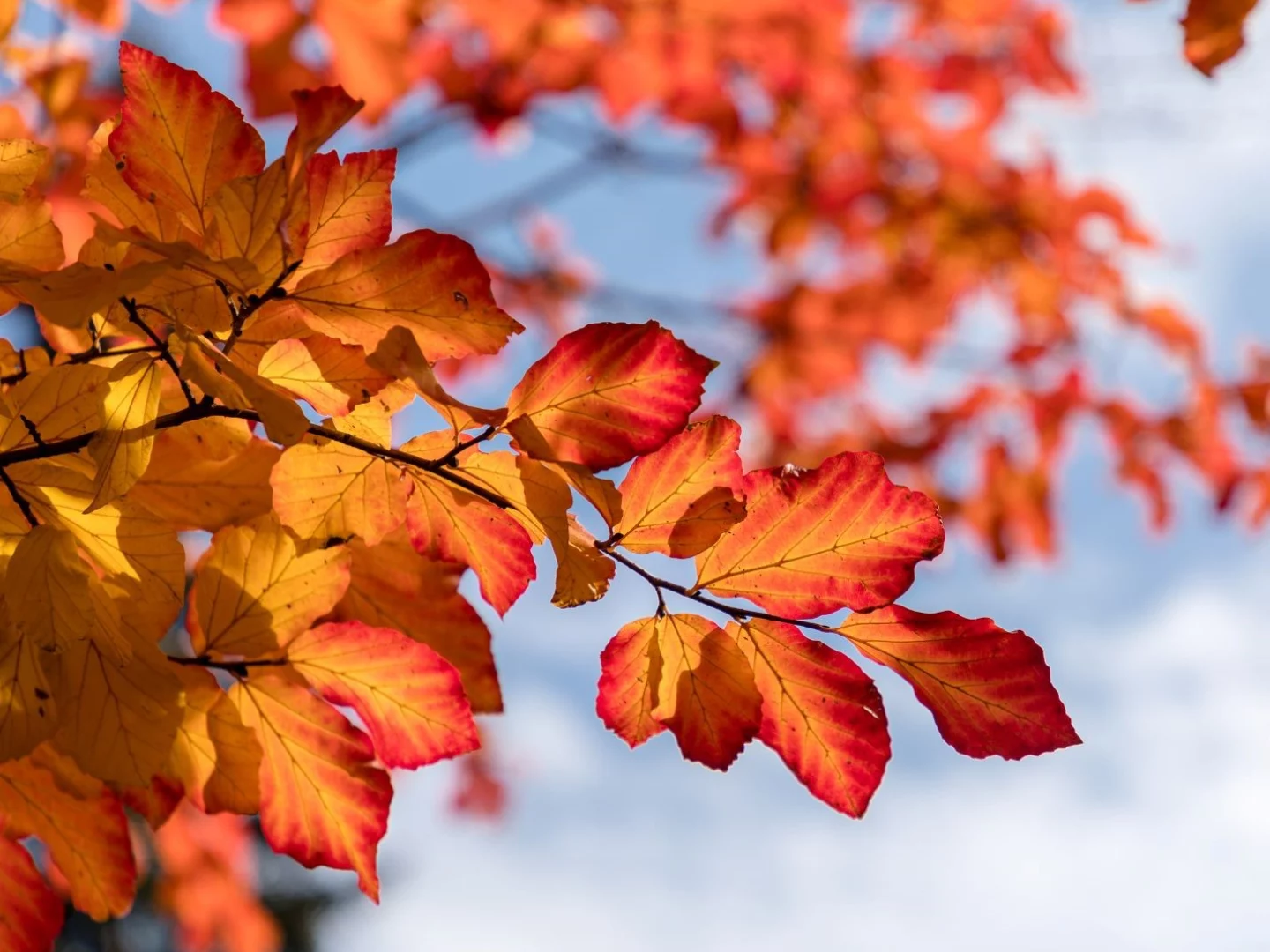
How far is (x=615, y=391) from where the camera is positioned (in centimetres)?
47

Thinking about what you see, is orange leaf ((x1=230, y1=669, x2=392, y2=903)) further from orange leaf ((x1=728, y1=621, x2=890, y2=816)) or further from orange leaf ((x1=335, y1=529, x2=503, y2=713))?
orange leaf ((x1=728, y1=621, x2=890, y2=816))

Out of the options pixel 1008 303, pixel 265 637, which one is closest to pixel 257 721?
pixel 265 637

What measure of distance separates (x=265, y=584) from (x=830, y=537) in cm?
27

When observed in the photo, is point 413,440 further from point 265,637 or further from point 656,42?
point 656,42

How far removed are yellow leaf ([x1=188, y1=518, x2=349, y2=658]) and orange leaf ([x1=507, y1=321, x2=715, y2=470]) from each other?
5.2 inches

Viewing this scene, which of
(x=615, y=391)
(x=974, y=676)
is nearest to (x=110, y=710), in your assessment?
(x=615, y=391)

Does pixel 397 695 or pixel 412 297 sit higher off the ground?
pixel 412 297

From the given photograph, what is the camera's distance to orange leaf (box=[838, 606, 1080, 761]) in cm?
48

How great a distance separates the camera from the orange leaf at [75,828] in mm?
556

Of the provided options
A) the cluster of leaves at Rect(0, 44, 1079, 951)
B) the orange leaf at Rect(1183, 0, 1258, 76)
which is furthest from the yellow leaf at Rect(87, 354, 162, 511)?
the orange leaf at Rect(1183, 0, 1258, 76)

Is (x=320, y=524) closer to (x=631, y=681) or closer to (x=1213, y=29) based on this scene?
(x=631, y=681)

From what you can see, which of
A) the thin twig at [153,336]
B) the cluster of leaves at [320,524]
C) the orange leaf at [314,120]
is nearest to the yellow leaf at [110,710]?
the cluster of leaves at [320,524]

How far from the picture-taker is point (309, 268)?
46 centimetres

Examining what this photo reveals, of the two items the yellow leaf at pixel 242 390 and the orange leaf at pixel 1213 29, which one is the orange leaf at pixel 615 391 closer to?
the yellow leaf at pixel 242 390
